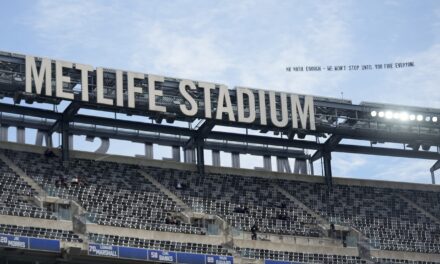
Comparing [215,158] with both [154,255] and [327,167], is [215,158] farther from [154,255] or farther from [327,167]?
[154,255]

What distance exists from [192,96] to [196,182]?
21.8 ft

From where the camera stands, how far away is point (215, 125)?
278 ft

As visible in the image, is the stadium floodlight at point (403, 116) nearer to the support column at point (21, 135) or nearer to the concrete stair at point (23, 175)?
the support column at point (21, 135)

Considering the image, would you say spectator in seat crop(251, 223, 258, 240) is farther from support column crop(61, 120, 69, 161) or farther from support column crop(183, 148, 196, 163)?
support column crop(61, 120, 69, 161)

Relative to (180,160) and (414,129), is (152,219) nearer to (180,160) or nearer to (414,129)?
(180,160)

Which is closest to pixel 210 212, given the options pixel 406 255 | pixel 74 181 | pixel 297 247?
pixel 297 247

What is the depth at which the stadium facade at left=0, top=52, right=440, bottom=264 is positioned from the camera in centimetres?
7231

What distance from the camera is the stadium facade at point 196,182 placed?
72.3 meters

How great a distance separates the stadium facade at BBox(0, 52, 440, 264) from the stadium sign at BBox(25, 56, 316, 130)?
10cm

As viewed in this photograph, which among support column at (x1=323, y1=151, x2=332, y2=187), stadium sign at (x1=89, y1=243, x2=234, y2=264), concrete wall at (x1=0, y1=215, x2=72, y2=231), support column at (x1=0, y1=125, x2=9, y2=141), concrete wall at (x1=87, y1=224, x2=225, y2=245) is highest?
support column at (x1=0, y1=125, x2=9, y2=141)

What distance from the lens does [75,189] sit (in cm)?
7712

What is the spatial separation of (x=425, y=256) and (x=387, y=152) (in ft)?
42.9

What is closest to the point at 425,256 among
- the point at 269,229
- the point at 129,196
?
the point at 269,229

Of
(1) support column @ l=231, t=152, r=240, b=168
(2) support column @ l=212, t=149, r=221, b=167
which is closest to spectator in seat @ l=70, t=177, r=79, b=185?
(2) support column @ l=212, t=149, r=221, b=167
